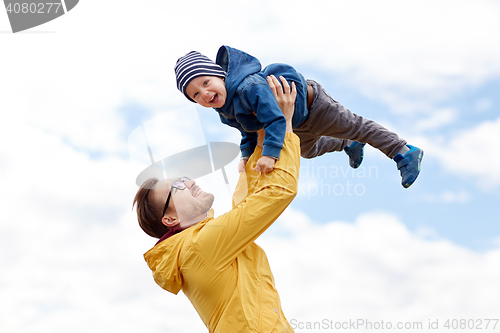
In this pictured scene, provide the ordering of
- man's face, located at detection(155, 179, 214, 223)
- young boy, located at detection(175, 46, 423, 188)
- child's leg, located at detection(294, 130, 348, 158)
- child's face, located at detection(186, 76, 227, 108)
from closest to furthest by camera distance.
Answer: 1. young boy, located at detection(175, 46, 423, 188)
2. child's face, located at detection(186, 76, 227, 108)
3. man's face, located at detection(155, 179, 214, 223)
4. child's leg, located at detection(294, 130, 348, 158)

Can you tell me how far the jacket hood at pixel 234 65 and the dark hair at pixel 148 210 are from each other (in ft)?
2.75

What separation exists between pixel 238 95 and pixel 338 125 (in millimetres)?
959

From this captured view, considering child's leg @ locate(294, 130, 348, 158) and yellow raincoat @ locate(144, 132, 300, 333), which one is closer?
yellow raincoat @ locate(144, 132, 300, 333)

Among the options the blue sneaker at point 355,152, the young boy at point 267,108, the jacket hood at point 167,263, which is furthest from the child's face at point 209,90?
the blue sneaker at point 355,152

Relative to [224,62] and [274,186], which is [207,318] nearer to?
[274,186]

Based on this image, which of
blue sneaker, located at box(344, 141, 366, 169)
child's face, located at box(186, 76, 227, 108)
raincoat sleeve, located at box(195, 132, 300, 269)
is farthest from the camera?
blue sneaker, located at box(344, 141, 366, 169)

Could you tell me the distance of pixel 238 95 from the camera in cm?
334

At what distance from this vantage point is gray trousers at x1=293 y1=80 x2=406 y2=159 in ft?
12.3

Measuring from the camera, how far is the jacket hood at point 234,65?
334 centimetres

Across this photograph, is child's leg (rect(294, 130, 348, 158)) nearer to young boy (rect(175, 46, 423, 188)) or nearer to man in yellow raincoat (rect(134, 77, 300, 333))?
young boy (rect(175, 46, 423, 188))

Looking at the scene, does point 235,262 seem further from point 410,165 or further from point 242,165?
point 410,165

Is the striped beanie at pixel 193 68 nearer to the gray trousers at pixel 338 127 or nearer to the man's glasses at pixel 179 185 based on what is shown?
the man's glasses at pixel 179 185

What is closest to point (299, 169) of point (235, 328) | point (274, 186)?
point (274, 186)

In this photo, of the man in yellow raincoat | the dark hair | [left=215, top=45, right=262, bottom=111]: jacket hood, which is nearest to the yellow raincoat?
the man in yellow raincoat
